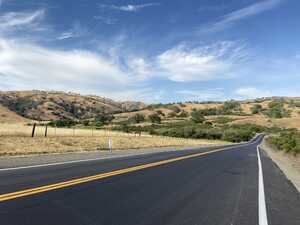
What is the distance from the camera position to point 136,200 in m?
8.31

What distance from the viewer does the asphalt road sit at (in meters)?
6.63

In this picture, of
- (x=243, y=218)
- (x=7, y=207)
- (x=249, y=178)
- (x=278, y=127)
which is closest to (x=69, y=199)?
(x=7, y=207)

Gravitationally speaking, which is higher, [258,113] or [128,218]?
[258,113]

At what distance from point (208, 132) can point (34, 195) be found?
284ft

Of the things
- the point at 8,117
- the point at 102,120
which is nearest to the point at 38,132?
the point at 8,117

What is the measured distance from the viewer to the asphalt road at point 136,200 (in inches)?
261

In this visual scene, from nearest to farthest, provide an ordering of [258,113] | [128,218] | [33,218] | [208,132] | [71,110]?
[33,218] < [128,218] < [208,132] < [71,110] < [258,113]

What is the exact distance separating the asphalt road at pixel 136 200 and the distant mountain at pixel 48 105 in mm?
129460

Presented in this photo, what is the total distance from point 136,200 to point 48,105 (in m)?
155

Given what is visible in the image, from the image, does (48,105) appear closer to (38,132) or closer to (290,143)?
(38,132)

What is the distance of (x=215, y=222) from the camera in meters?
6.85

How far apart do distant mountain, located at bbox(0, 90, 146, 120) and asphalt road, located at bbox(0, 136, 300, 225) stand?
129 meters

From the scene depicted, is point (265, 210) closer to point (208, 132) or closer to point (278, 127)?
point (208, 132)

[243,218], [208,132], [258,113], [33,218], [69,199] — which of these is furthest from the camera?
[258,113]
